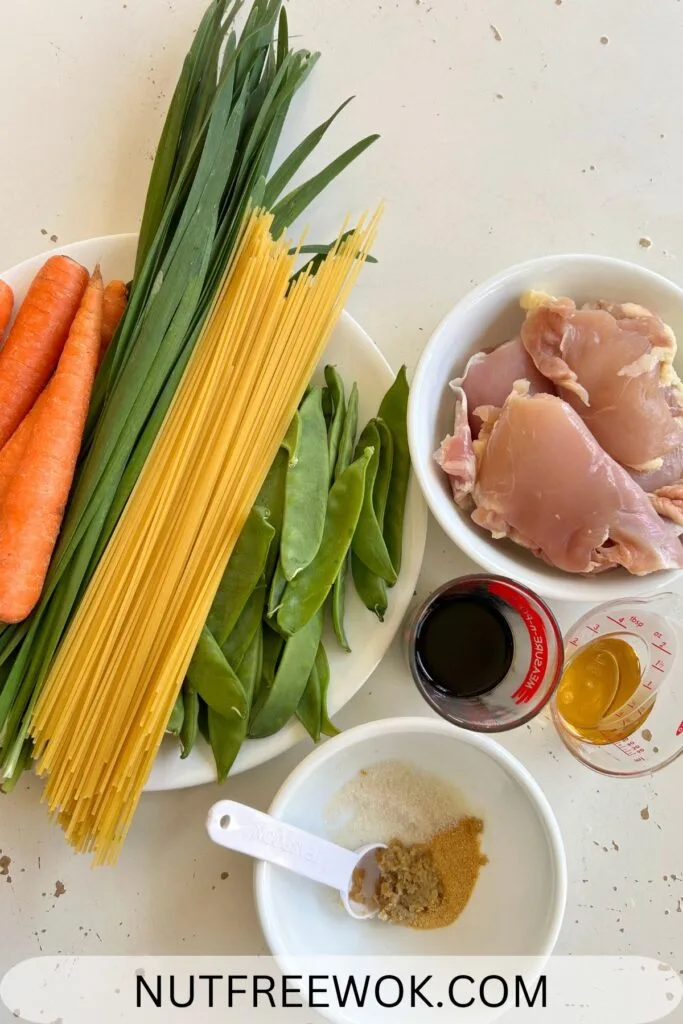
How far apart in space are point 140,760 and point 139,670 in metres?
0.11

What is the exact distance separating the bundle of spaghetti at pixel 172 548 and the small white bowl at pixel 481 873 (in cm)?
20

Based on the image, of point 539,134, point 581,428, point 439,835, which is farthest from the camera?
point 539,134

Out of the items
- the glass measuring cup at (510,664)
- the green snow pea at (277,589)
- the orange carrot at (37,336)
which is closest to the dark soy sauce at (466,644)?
the glass measuring cup at (510,664)

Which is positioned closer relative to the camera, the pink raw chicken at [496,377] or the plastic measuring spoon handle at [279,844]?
the plastic measuring spoon handle at [279,844]

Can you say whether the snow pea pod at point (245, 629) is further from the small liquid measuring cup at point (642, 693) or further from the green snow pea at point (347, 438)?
the small liquid measuring cup at point (642, 693)

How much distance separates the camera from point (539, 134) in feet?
3.68

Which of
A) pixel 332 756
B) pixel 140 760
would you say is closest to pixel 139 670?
pixel 140 760

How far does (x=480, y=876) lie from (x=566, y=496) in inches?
20.8

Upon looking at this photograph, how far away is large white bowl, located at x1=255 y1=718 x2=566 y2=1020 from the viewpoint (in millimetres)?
920

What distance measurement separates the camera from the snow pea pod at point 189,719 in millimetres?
909

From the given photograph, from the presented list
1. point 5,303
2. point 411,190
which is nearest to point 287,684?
point 5,303

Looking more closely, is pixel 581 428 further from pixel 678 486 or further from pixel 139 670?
pixel 139 670

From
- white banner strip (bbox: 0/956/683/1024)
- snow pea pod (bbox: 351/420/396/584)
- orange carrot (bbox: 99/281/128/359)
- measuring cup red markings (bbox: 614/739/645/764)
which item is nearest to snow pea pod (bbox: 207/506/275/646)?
snow pea pod (bbox: 351/420/396/584)

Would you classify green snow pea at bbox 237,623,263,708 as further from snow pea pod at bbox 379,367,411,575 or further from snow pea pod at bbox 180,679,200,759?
snow pea pod at bbox 379,367,411,575
